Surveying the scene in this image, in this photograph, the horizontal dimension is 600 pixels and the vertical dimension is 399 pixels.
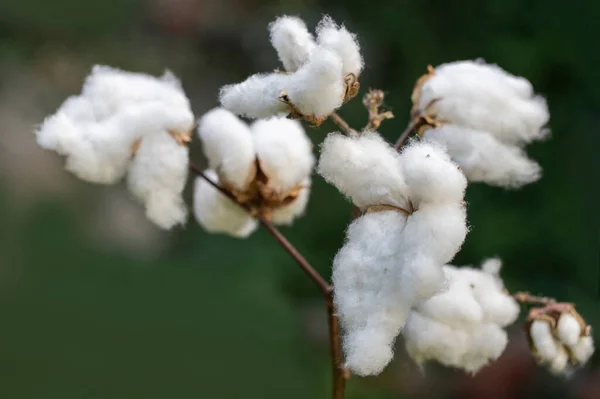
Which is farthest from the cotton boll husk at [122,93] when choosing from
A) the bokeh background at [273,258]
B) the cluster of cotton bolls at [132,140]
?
the bokeh background at [273,258]

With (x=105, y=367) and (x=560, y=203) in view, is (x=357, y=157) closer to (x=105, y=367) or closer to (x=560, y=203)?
(x=560, y=203)

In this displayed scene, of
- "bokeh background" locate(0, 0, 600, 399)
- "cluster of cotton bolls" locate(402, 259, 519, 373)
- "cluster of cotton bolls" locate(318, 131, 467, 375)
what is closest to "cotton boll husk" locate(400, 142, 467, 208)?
"cluster of cotton bolls" locate(318, 131, 467, 375)

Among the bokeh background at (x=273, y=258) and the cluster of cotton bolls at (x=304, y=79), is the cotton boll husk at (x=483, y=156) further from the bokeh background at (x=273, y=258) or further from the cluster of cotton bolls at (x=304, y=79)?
the bokeh background at (x=273, y=258)

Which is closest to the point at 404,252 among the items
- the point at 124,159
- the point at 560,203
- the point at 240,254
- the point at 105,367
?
the point at 124,159

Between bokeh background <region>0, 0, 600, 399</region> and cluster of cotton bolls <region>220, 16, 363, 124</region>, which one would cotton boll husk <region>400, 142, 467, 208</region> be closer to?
cluster of cotton bolls <region>220, 16, 363, 124</region>

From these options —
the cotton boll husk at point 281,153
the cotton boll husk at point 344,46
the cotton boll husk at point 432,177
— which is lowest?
the cotton boll husk at point 432,177

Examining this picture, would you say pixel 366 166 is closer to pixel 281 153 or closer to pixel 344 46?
pixel 344 46

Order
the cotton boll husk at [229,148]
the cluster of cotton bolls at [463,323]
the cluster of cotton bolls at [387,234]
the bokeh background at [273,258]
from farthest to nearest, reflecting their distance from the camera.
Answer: the bokeh background at [273,258]
the cotton boll husk at [229,148]
the cluster of cotton bolls at [463,323]
the cluster of cotton bolls at [387,234]
